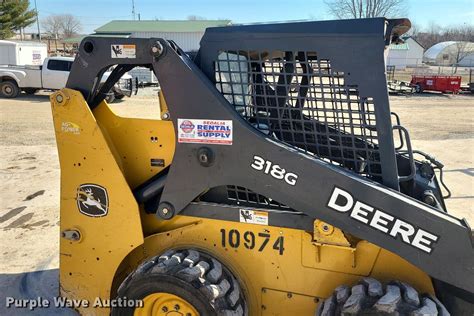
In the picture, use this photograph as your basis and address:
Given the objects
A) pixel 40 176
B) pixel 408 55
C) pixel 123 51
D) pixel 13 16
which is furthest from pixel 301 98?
pixel 408 55

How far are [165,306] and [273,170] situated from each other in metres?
1.15

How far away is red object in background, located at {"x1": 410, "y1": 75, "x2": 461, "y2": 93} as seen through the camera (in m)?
24.3

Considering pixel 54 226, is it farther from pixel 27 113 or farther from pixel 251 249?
pixel 27 113

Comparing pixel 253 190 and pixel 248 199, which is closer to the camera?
pixel 253 190

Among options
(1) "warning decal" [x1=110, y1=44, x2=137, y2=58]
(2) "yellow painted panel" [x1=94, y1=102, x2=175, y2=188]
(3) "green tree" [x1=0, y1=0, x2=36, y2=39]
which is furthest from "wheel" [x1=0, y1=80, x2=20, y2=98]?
(3) "green tree" [x1=0, y1=0, x2=36, y2=39]

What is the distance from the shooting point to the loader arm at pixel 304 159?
2248mm

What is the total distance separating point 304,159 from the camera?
2.37 metres

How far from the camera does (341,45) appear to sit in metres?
2.27

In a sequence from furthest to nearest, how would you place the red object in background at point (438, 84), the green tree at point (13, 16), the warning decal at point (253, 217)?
the green tree at point (13, 16)
the red object in background at point (438, 84)
the warning decal at point (253, 217)

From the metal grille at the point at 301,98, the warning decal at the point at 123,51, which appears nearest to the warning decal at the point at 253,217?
the metal grille at the point at 301,98

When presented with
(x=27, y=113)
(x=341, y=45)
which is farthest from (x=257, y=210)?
(x=27, y=113)

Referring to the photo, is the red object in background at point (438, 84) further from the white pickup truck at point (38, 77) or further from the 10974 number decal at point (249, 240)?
the 10974 number decal at point (249, 240)

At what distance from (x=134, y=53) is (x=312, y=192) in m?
1.37

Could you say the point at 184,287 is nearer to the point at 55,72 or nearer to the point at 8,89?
the point at 55,72
